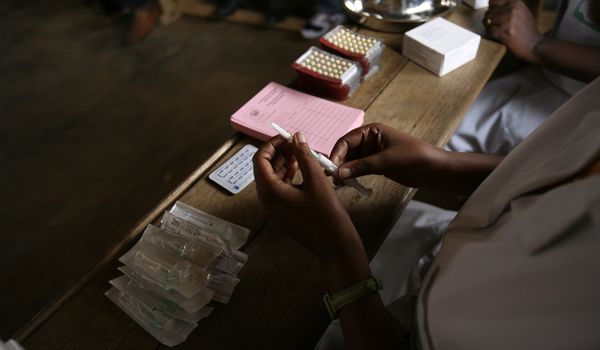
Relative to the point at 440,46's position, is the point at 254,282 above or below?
below

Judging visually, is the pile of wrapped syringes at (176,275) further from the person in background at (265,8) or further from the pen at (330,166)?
the person in background at (265,8)

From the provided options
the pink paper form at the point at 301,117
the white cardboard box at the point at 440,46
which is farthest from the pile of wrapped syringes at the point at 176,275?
the white cardboard box at the point at 440,46

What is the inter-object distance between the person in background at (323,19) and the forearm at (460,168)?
71.2 inches

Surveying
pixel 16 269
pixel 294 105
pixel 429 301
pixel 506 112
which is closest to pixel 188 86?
pixel 16 269

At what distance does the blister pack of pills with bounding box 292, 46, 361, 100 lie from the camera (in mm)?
849

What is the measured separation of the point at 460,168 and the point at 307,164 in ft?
0.95

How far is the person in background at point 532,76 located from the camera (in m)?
0.96

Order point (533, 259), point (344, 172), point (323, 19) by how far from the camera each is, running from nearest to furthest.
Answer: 1. point (533, 259)
2. point (344, 172)
3. point (323, 19)

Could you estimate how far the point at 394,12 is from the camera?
40.9 inches

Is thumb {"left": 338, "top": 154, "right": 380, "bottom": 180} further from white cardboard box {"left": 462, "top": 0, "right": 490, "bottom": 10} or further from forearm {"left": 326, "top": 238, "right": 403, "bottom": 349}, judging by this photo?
white cardboard box {"left": 462, "top": 0, "right": 490, "bottom": 10}

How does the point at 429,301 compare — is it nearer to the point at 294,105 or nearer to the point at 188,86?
the point at 294,105

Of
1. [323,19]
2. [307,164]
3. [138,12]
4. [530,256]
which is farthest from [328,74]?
[138,12]

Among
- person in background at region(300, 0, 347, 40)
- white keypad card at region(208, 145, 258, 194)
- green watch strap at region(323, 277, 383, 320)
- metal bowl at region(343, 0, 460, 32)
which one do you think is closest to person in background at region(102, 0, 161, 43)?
person in background at region(300, 0, 347, 40)

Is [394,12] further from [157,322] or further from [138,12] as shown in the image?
[138,12]
